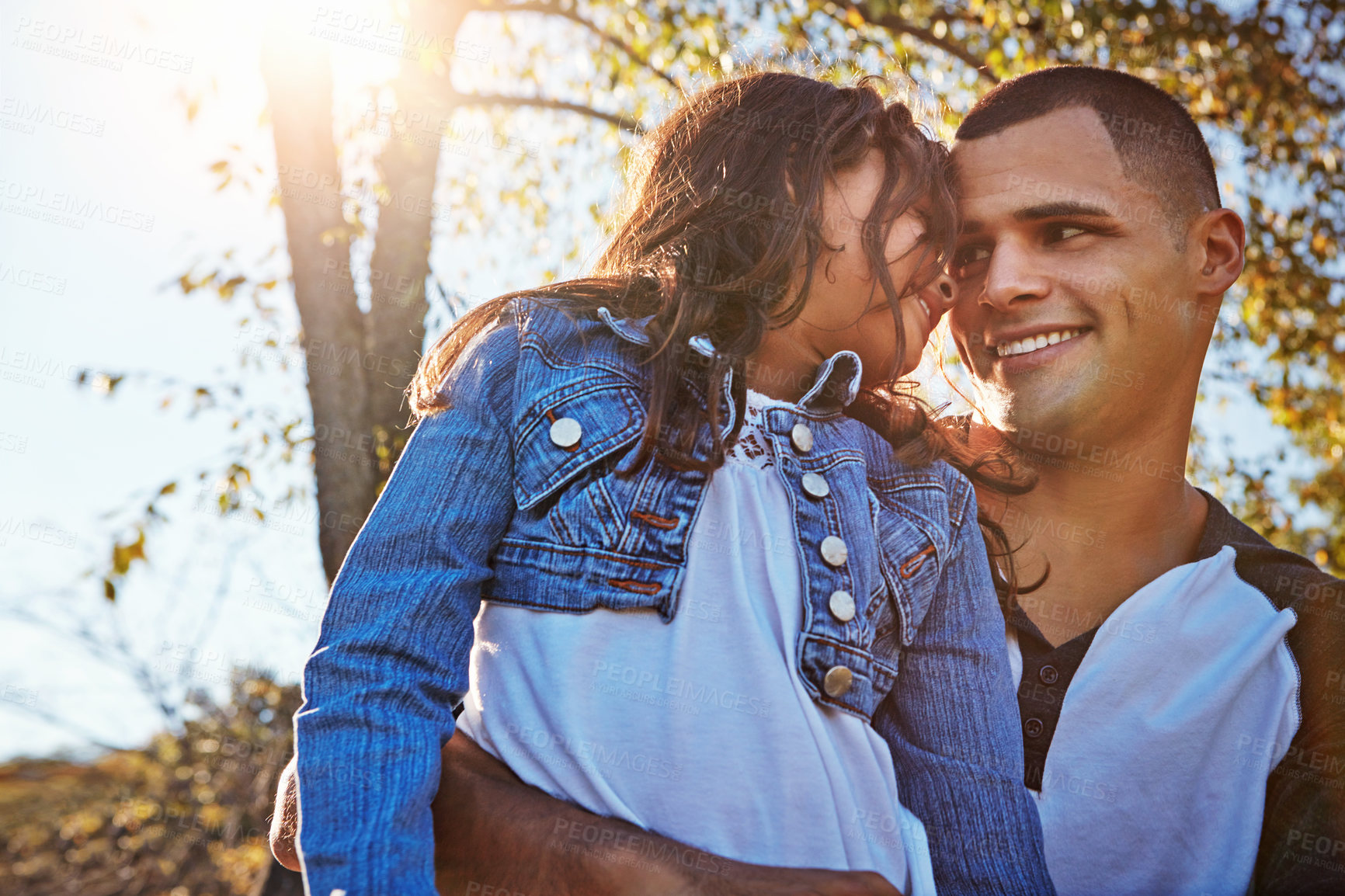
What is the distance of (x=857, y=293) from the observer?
215 centimetres

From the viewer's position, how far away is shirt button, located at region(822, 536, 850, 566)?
190 cm

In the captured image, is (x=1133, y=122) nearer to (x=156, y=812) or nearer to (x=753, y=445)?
(x=753, y=445)

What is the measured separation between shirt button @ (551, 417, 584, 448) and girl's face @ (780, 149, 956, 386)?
0.58m

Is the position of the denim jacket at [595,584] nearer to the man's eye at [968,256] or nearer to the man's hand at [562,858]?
the man's hand at [562,858]

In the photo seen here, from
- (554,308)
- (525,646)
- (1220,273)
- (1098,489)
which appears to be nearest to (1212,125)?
(1220,273)

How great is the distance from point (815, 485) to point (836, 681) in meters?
0.39

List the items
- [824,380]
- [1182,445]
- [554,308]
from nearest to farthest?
1. [554,308]
2. [824,380]
3. [1182,445]

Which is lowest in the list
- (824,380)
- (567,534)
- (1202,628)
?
(1202,628)

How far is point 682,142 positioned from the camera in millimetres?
2422

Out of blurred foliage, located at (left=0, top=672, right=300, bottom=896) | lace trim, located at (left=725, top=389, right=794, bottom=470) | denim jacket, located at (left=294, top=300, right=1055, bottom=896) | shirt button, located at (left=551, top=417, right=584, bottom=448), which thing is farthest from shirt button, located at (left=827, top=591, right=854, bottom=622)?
blurred foliage, located at (left=0, top=672, right=300, bottom=896)

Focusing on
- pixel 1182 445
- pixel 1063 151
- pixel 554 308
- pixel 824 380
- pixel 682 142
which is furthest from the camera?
pixel 1182 445

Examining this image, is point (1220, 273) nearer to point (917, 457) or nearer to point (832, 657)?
point (917, 457)

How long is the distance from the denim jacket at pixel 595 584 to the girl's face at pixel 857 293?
7 centimetres

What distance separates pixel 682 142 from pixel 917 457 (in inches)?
36.6
